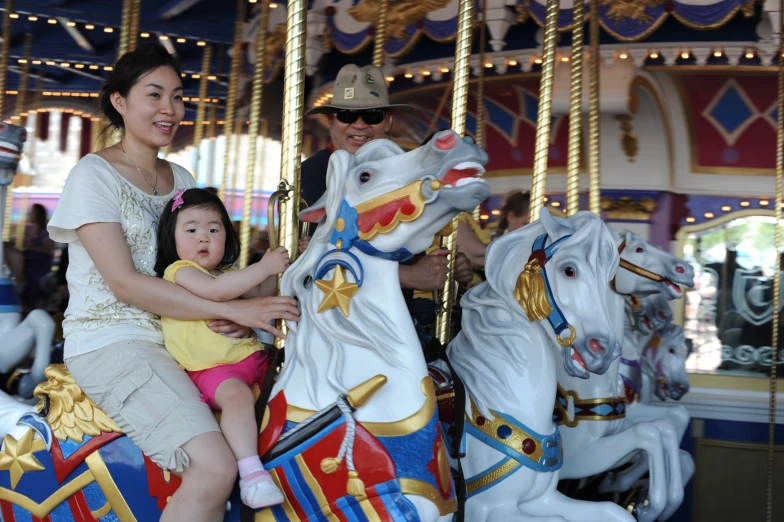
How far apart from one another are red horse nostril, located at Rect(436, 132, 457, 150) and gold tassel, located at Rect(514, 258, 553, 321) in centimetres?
73

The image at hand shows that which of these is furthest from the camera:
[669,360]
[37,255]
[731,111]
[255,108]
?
[37,255]

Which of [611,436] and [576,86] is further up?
[576,86]

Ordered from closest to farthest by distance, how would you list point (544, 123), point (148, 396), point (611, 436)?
point (148, 396) → point (611, 436) → point (544, 123)

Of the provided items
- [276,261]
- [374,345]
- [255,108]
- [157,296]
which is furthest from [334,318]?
[255,108]

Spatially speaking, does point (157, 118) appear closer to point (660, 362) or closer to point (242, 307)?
point (242, 307)

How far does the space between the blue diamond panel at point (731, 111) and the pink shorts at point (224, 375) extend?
5.22 m

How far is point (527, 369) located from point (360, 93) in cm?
117

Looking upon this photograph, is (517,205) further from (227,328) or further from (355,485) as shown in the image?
(355,485)

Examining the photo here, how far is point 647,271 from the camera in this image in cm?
357

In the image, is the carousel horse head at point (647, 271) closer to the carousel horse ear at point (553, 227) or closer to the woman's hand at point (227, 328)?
the carousel horse ear at point (553, 227)

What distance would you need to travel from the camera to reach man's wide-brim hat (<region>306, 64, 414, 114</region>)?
3.03 m

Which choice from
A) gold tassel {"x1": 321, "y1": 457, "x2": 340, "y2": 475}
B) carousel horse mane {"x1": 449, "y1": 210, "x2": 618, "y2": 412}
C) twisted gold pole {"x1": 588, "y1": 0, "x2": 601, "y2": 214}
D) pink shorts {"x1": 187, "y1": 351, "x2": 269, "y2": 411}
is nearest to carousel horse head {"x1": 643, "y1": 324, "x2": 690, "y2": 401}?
twisted gold pole {"x1": 588, "y1": 0, "x2": 601, "y2": 214}

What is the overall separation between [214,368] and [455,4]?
11.7 ft

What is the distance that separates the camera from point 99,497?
2053mm
